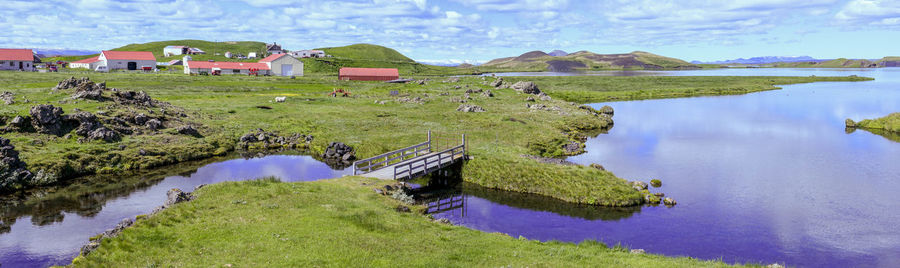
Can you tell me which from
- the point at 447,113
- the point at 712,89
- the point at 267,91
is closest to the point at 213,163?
the point at 447,113

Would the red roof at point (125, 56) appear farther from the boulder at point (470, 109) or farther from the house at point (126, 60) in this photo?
the boulder at point (470, 109)

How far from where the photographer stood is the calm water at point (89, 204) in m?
26.6

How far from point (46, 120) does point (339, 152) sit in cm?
2751

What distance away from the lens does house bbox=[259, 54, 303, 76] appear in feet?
558

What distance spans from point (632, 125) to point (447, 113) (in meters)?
30.3

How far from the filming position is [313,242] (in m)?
21.6

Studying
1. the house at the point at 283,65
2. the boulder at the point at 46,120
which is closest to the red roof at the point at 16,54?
the house at the point at 283,65

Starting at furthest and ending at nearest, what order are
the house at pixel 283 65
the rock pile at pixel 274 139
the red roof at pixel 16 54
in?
the house at pixel 283 65, the red roof at pixel 16 54, the rock pile at pixel 274 139

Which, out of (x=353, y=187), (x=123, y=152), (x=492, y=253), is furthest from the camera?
(x=123, y=152)

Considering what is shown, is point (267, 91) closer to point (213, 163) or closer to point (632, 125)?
point (213, 163)

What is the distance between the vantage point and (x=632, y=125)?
3219 inches

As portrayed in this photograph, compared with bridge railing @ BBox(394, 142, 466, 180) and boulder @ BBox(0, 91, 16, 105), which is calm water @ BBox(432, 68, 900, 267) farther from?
boulder @ BBox(0, 91, 16, 105)

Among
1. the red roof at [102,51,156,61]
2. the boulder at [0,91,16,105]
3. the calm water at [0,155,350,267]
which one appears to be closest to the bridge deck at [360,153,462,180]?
the calm water at [0,155,350,267]

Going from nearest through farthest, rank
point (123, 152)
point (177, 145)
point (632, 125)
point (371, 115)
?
point (123, 152), point (177, 145), point (371, 115), point (632, 125)
